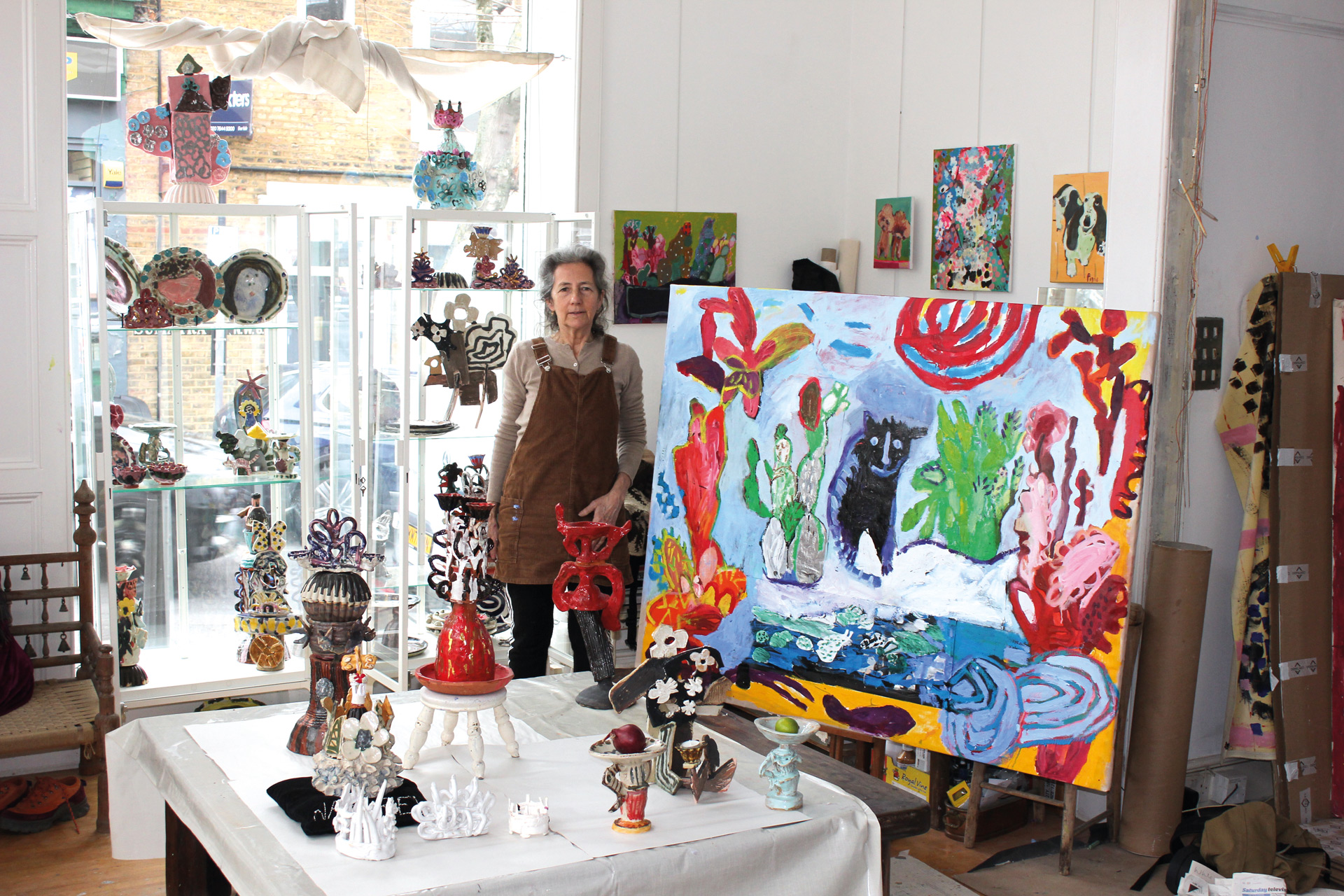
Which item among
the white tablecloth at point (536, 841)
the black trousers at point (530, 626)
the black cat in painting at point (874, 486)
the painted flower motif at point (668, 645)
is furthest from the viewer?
the black trousers at point (530, 626)

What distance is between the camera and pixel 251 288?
3963 millimetres

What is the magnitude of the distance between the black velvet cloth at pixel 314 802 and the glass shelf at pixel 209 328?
2.19 m

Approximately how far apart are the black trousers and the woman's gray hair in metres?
0.79

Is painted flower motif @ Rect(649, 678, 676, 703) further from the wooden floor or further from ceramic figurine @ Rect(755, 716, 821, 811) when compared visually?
the wooden floor

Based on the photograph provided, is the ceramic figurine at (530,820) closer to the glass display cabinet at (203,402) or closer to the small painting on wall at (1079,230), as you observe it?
the glass display cabinet at (203,402)

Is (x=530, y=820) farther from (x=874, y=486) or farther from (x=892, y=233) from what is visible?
(x=892, y=233)

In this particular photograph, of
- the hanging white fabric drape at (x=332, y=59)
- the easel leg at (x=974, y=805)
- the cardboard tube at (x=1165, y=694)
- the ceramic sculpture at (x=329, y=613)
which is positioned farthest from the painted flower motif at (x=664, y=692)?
the hanging white fabric drape at (x=332, y=59)

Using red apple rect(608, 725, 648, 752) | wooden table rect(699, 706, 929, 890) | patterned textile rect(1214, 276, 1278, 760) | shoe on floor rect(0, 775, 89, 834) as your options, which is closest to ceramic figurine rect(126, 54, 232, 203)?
shoe on floor rect(0, 775, 89, 834)

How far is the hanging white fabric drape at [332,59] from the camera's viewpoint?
400cm

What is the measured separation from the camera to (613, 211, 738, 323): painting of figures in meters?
4.66

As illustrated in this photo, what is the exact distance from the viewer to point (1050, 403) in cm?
290

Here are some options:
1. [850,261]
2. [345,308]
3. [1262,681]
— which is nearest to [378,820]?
[345,308]

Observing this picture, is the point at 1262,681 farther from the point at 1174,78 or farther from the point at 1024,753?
the point at 1174,78

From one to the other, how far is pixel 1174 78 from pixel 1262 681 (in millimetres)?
1896
